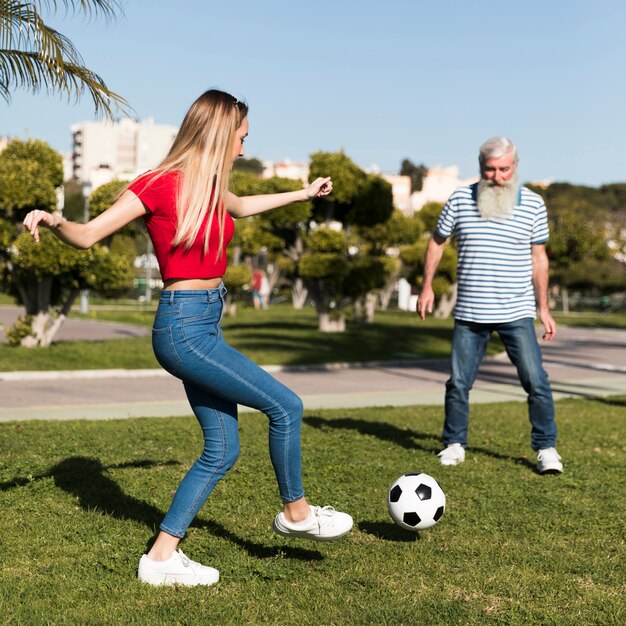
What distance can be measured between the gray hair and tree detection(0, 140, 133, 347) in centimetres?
1039

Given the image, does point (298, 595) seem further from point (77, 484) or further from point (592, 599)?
point (77, 484)

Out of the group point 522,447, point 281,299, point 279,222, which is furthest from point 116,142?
point 522,447

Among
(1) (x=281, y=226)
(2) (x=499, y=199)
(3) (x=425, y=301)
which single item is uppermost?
(1) (x=281, y=226)

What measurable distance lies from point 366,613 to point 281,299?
183 feet

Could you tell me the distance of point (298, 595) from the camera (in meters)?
3.74

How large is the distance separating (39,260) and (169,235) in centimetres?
1257

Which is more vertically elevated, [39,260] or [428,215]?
[428,215]

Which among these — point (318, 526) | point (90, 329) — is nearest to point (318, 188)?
point (318, 526)

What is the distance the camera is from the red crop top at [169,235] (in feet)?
12.0

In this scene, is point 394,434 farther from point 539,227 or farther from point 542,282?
point 539,227

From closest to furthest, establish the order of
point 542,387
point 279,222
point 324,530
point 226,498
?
1. point 324,530
2. point 226,498
3. point 542,387
4. point 279,222

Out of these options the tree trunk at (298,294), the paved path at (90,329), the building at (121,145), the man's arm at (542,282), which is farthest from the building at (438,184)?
the man's arm at (542,282)

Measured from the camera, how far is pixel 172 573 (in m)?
3.82

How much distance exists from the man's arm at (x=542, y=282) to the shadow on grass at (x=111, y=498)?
2.69 meters
